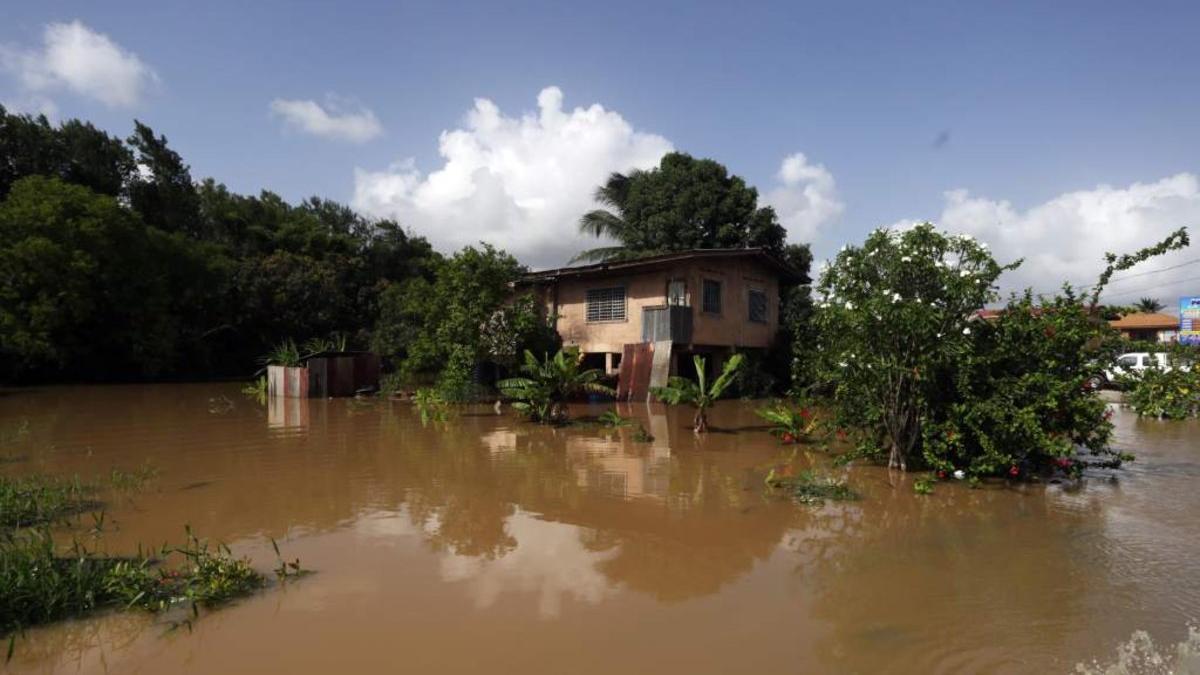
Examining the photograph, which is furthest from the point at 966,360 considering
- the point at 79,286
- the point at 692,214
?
the point at 79,286

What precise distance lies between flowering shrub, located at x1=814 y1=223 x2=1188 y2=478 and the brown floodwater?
690 millimetres

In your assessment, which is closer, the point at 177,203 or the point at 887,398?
the point at 887,398

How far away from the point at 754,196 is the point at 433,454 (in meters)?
23.5

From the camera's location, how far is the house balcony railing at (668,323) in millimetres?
19984

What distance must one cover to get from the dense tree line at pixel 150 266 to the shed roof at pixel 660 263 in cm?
424

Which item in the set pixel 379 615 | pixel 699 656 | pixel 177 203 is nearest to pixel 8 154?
pixel 177 203

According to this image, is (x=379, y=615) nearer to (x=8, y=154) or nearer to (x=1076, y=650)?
(x=1076, y=650)

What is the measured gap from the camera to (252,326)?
34906 millimetres

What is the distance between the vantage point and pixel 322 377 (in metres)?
22.1

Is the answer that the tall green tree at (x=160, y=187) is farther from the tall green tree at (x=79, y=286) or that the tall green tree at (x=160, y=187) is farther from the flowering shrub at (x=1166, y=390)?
the flowering shrub at (x=1166, y=390)

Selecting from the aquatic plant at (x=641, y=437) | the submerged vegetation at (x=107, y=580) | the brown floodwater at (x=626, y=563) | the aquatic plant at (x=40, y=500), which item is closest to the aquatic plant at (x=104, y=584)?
the submerged vegetation at (x=107, y=580)

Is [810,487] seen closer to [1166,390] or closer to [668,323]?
[1166,390]

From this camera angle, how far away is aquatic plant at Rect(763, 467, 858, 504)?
8398mm

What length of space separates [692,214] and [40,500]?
2632cm
